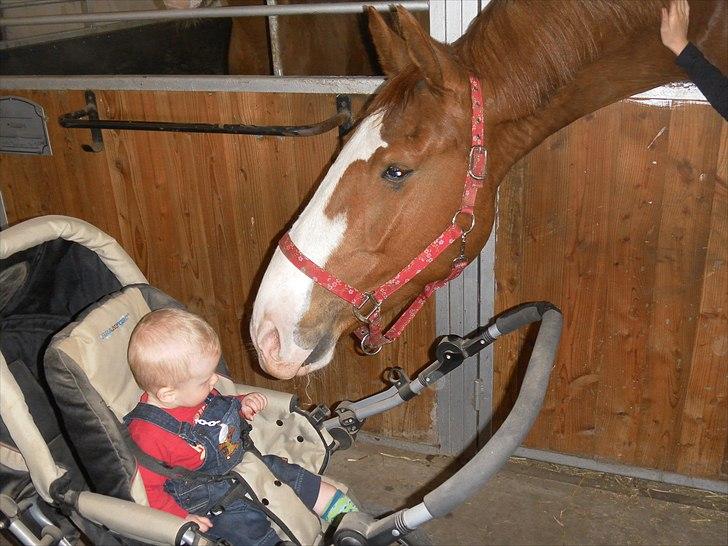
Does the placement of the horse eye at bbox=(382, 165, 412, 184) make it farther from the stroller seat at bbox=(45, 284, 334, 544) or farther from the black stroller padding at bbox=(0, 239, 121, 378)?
the black stroller padding at bbox=(0, 239, 121, 378)

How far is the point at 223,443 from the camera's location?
144 centimetres

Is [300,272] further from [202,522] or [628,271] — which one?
[628,271]

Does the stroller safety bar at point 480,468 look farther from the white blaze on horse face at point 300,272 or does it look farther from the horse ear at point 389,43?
the horse ear at point 389,43

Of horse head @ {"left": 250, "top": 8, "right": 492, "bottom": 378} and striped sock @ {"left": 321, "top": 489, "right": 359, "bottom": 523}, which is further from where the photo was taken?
striped sock @ {"left": 321, "top": 489, "right": 359, "bottom": 523}

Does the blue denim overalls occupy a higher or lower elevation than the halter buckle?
lower

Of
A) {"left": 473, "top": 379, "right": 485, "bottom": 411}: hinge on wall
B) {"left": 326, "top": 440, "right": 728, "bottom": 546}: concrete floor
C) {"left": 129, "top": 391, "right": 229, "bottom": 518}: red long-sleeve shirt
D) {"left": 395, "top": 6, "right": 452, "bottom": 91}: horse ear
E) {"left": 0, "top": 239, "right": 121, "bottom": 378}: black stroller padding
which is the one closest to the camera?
{"left": 395, "top": 6, "right": 452, "bottom": 91}: horse ear

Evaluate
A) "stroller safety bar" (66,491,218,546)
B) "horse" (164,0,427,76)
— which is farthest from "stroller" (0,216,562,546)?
"horse" (164,0,427,76)

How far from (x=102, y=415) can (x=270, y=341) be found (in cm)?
37

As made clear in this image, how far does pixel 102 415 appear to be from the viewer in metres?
1.28

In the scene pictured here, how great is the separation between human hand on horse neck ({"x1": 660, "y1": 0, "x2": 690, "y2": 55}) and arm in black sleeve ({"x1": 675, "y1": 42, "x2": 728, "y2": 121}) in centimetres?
2

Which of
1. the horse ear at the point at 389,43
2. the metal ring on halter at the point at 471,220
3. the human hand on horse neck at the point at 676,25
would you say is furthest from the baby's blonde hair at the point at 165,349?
the human hand on horse neck at the point at 676,25

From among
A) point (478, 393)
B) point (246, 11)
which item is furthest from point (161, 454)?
point (246, 11)

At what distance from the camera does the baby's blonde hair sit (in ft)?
4.45

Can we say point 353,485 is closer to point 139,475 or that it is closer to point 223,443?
point 223,443
